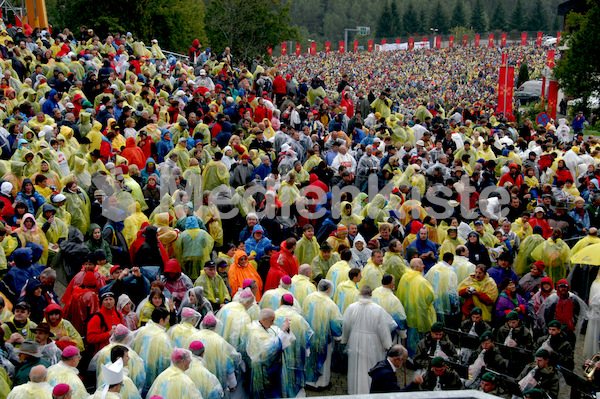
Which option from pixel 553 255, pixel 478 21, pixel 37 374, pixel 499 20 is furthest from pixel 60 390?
pixel 478 21

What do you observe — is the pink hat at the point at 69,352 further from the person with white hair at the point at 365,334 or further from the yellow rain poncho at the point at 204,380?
the person with white hair at the point at 365,334

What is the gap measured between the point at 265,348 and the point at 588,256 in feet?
16.7

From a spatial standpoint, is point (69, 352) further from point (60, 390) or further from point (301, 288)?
point (301, 288)

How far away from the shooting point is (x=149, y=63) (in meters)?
21.9

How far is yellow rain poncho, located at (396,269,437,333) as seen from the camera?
31.4ft

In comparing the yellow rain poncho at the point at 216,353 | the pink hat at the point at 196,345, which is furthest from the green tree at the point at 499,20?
the pink hat at the point at 196,345

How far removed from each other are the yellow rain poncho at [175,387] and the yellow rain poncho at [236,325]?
1.31m

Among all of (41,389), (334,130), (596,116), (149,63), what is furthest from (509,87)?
(41,389)

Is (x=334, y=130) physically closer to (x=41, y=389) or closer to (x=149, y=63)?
(x=149, y=63)

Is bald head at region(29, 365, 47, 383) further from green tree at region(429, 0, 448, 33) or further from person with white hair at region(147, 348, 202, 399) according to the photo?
green tree at region(429, 0, 448, 33)

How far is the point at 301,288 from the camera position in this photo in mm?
9312

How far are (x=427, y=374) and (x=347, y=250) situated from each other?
2.53 meters

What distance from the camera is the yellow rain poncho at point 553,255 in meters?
11.5

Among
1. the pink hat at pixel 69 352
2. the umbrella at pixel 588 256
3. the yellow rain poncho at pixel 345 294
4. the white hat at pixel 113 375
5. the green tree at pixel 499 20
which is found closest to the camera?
the white hat at pixel 113 375
